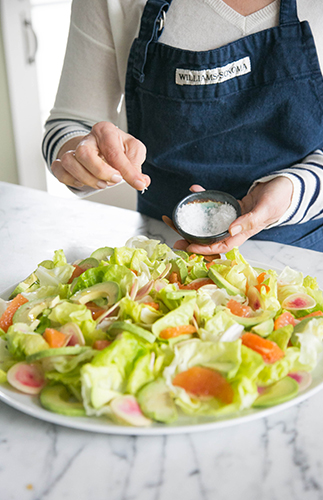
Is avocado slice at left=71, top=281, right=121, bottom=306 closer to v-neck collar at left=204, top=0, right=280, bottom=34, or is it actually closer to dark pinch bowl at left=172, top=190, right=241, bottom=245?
dark pinch bowl at left=172, top=190, right=241, bottom=245

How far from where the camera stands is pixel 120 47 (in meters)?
1.27

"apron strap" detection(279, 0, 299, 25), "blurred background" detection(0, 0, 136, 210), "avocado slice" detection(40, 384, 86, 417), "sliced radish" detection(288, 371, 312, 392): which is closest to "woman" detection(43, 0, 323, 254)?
"apron strap" detection(279, 0, 299, 25)

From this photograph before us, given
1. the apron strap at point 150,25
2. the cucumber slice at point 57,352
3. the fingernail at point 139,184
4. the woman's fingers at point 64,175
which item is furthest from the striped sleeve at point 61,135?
the cucumber slice at point 57,352

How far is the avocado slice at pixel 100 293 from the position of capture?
0.76 meters

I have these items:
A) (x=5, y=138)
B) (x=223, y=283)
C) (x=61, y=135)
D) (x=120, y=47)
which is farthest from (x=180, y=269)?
(x=5, y=138)

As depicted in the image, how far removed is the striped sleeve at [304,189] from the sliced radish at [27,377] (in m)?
0.72

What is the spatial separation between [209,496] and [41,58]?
3.42 metres

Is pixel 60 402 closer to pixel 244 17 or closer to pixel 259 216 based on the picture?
pixel 259 216

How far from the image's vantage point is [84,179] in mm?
1030

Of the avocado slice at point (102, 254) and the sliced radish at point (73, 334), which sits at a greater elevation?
the sliced radish at point (73, 334)

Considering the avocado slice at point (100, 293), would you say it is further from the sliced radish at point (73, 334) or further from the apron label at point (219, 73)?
the apron label at point (219, 73)

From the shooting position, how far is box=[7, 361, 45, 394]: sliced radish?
2.04ft

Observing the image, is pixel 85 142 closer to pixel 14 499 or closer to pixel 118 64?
pixel 118 64

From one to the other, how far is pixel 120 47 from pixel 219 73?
1.03ft
